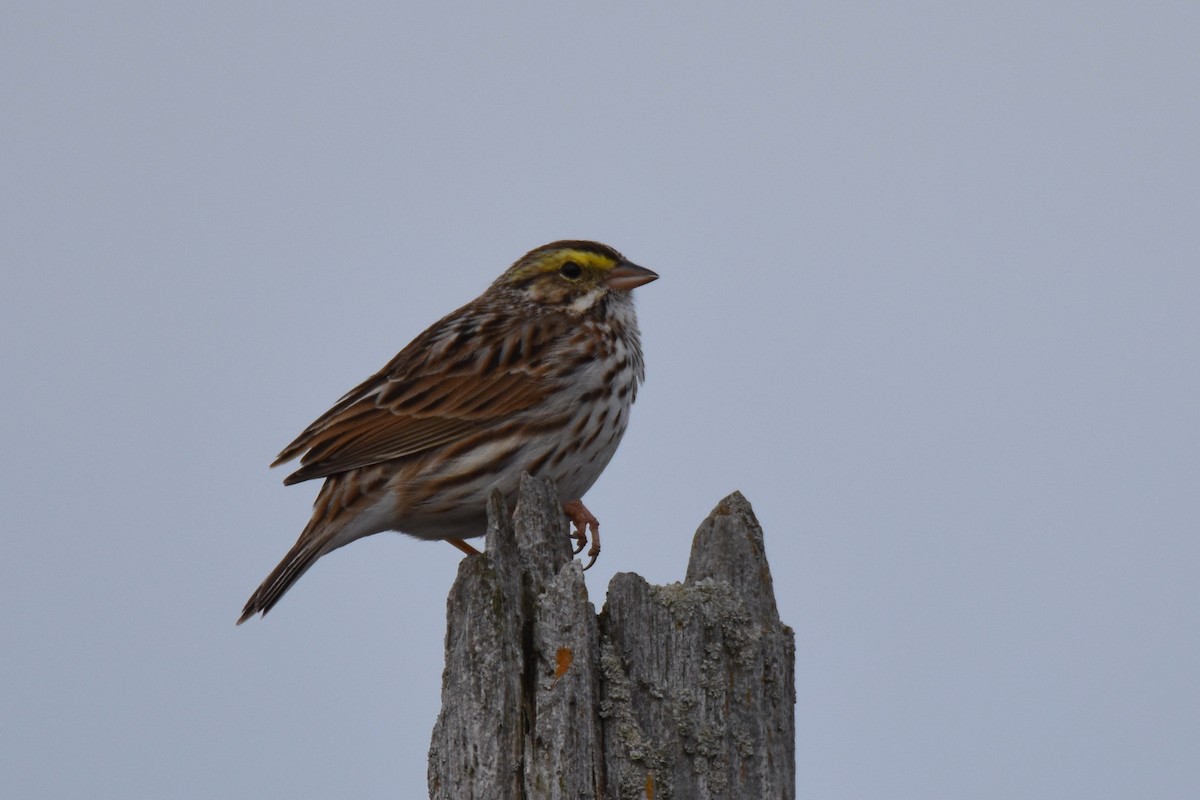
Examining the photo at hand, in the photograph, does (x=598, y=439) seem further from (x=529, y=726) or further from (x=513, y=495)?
(x=529, y=726)

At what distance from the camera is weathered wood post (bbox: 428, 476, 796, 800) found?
188 inches

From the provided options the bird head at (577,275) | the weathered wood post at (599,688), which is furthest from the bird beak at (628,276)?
the weathered wood post at (599,688)

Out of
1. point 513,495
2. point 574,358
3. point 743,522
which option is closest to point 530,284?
point 574,358

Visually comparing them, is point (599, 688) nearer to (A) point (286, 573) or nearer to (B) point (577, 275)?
(A) point (286, 573)

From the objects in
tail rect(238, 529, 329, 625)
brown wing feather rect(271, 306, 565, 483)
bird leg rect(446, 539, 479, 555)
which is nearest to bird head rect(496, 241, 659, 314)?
brown wing feather rect(271, 306, 565, 483)

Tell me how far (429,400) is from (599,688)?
11.9 feet

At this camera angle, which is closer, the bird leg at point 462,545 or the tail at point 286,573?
the tail at point 286,573

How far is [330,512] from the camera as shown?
784cm

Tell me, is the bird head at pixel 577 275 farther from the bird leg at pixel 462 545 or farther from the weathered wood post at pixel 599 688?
the weathered wood post at pixel 599 688

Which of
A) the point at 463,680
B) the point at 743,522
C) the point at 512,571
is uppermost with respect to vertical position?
the point at 743,522

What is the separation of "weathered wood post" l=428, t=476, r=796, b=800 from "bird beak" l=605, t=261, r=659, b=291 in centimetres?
418

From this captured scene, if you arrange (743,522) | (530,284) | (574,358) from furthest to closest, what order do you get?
1. (530,284)
2. (574,358)
3. (743,522)

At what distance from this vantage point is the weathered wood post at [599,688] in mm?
4777

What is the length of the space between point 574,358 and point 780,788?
3778 mm
